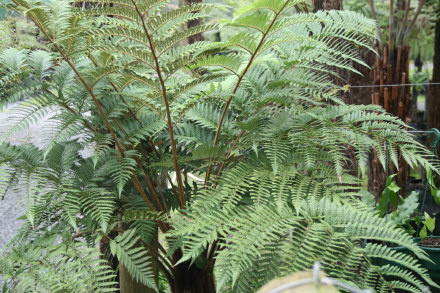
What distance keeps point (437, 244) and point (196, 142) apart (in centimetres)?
86

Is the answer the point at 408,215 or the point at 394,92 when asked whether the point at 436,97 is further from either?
the point at 408,215

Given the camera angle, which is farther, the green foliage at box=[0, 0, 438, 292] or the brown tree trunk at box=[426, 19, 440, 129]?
the brown tree trunk at box=[426, 19, 440, 129]

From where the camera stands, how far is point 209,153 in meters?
0.96

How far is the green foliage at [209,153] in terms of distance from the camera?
31.9 inches

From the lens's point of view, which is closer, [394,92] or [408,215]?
[408,215]

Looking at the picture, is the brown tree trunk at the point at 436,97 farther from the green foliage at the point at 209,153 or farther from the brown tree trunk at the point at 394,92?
the green foliage at the point at 209,153

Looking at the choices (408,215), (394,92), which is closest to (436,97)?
(394,92)

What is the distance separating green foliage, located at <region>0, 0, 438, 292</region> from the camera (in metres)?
0.81

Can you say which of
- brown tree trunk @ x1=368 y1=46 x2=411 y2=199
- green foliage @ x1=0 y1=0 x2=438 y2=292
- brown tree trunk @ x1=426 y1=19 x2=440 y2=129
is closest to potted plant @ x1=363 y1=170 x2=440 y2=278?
green foliage @ x1=0 y1=0 x2=438 y2=292

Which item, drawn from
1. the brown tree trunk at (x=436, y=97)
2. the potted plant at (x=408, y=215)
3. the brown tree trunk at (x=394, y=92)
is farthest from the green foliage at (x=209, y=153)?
the brown tree trunk at (x=436, y=97)

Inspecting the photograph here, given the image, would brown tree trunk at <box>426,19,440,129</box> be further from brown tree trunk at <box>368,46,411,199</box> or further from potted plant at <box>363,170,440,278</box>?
potted plant at <box>363,170,440,278</box>

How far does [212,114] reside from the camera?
3.79 ft

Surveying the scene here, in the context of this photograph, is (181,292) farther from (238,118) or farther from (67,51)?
(67,51)

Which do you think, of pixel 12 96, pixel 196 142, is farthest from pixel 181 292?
pixel 12 96
